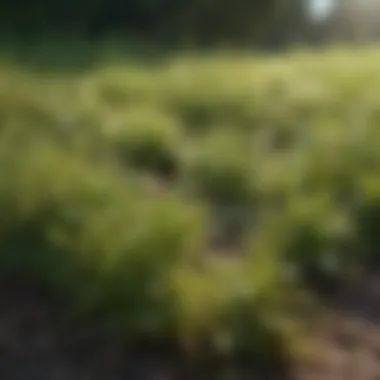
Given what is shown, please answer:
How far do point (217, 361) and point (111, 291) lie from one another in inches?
16.1

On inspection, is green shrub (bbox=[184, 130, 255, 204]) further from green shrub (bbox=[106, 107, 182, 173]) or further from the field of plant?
green shrub (bbox=[106, 107, 182, 173])

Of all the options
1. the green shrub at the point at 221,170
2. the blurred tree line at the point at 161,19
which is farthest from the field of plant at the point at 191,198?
the blurred tree line at the point at 161,19

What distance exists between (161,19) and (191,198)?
156 inches

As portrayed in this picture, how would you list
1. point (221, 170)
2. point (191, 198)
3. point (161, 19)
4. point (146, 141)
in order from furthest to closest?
1. point (161, 19)
2. point (146, 141)
3. point (221, 170)
4. point (191, 198)

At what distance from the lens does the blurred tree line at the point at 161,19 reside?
25.7ft

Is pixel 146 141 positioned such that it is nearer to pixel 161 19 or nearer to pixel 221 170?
pixel 221 170

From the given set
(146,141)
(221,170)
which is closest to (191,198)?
(221,170)

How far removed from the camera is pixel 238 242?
3.94 metres

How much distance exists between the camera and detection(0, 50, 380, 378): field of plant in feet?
11.0

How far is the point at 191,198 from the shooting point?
4285 mm

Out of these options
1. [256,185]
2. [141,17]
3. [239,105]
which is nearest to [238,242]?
[256,185]

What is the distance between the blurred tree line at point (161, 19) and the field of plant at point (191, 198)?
1.95 m

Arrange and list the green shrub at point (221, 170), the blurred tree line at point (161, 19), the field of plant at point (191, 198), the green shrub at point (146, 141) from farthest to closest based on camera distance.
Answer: the blurred tree line at point (161, 19), the green shrub at point (146, 141), the green shrub at point (221, 170), the field of plant at point (191, 198)

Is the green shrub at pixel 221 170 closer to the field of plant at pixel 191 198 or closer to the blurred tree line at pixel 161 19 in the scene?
the field of plant at pixel 191 198
